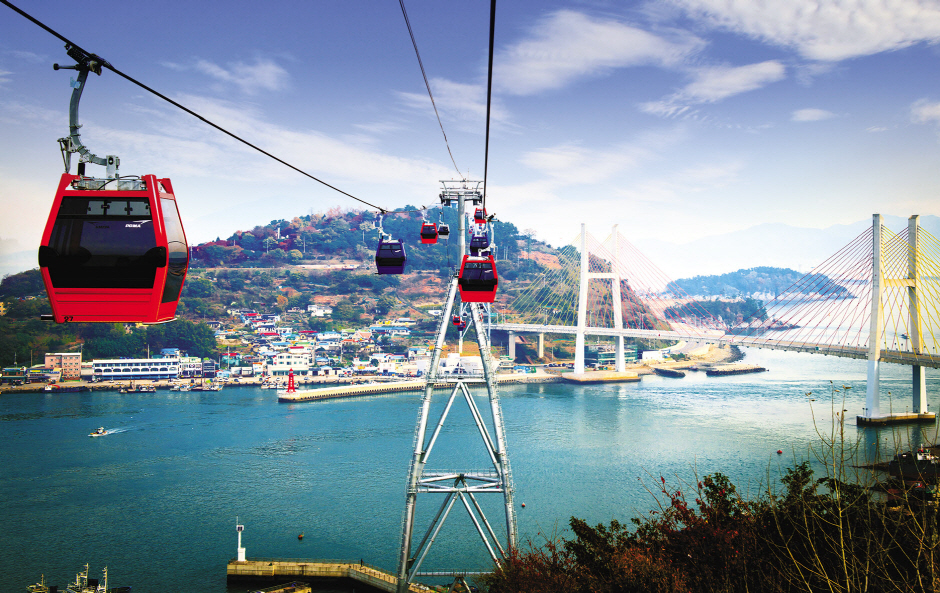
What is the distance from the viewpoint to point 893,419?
435 inches

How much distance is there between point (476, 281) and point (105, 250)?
2348mm

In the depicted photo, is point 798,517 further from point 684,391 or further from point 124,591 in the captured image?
point 684,391

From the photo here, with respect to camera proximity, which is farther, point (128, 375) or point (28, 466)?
point (128, 375)

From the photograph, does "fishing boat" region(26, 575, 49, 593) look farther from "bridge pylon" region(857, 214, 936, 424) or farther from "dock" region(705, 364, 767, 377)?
"dock" region(705, 364, 767, 377)

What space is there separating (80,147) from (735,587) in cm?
307

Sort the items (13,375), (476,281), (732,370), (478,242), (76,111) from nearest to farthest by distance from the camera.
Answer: (76,111) < (476,281) < (478,242) < (13,375) < (732,370)

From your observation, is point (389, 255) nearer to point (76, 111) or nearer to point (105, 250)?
point (105, 250)

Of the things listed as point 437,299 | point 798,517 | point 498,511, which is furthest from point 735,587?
point 437,299

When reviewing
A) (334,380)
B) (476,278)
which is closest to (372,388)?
(334,380)

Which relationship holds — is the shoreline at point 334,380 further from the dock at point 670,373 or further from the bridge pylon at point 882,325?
the bridge pylon at point 882,325

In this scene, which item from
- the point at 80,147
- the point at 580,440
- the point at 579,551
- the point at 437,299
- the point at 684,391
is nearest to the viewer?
the point at 80,147

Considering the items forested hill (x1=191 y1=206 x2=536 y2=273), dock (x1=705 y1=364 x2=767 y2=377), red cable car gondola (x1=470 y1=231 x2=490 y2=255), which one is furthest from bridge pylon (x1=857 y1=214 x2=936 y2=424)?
forested hill (x1=191 y1=206 x2=536 y2=273)

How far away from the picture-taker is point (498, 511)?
A: 23.5 ft

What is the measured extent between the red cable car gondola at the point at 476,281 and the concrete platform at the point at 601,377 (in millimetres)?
16343
